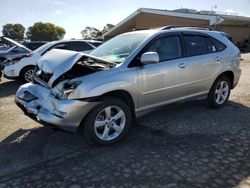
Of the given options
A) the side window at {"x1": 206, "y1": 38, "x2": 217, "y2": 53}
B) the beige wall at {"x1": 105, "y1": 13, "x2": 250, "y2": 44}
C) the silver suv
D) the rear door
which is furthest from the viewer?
the beige wall at {"x1": 105, "y1": 13, "x2": 250, "y2": 44}

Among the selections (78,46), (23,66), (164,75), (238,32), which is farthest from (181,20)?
(164,75)

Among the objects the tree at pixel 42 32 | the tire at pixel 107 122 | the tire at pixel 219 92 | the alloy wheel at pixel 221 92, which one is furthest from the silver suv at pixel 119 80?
the tree at pixel 42 32

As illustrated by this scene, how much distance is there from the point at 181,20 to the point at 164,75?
20.9 metres

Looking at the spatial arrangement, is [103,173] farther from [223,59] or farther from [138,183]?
[223,59]

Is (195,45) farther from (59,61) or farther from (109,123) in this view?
(59,61)

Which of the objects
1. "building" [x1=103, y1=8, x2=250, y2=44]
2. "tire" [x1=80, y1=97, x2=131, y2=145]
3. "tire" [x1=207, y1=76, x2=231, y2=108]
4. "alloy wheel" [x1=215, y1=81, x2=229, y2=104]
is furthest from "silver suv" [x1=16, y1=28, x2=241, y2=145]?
A: "building" [x1=103, y1=8, x2=250, y2=44]

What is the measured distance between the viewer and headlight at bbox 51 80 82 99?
402 cm

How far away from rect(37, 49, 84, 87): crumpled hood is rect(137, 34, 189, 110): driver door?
1.07 m

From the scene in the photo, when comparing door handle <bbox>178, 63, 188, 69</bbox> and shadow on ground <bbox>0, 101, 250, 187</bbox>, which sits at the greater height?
door handle <bbox>178, 63, 188, 69</bbox>

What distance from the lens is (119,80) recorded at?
4.32 meters

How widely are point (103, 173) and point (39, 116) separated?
1298 mm

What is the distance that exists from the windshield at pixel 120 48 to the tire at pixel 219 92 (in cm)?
204

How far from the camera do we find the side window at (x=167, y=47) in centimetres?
499

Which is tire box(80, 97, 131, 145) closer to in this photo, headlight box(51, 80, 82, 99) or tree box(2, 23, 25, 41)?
headlight box(51, 80, 82, 99)
